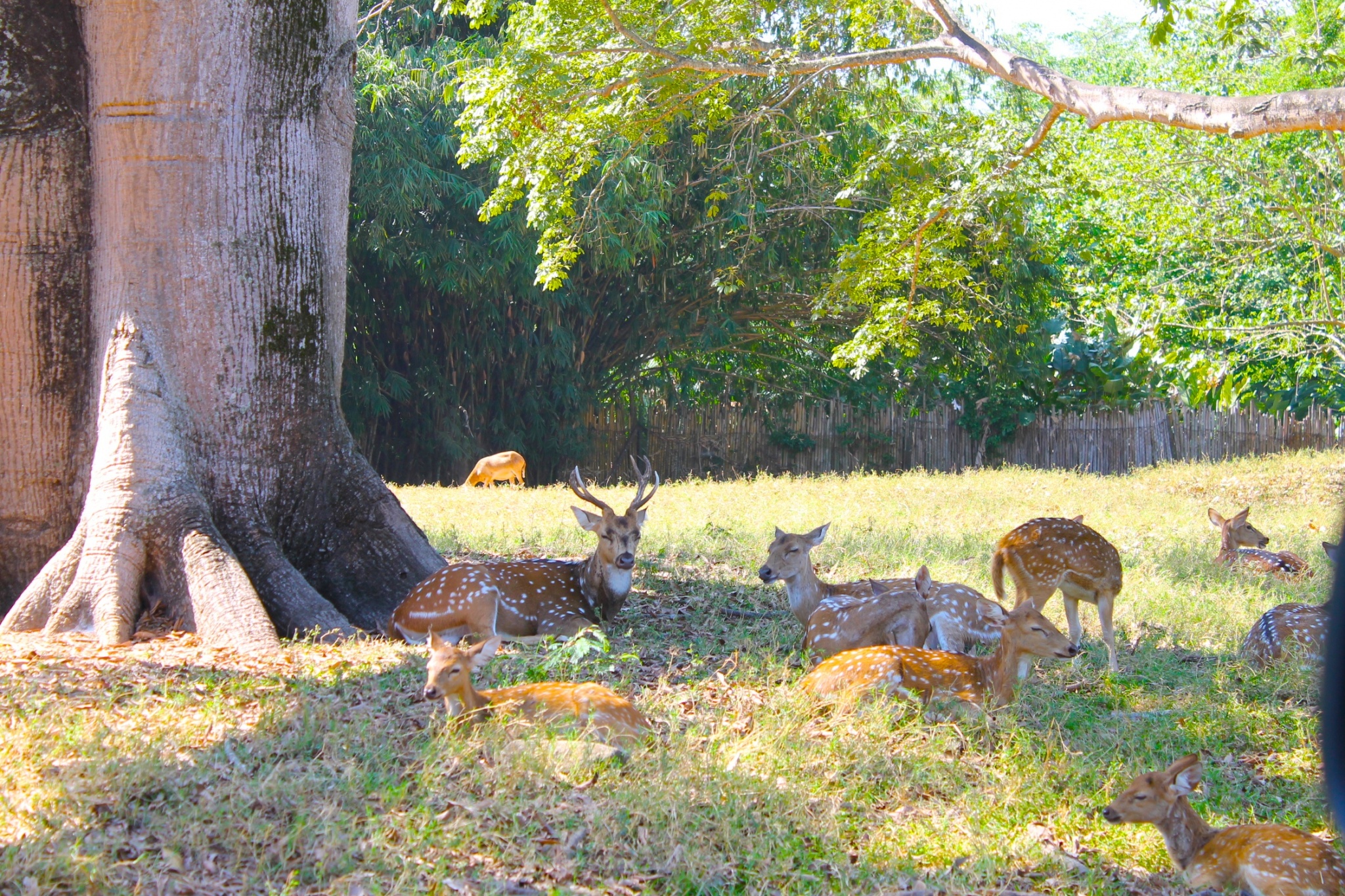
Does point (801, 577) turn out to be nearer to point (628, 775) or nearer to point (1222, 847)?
point (628, 775)

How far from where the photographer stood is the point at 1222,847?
3.93 m

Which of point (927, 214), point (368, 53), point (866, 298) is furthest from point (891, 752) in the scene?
point (368, 53)

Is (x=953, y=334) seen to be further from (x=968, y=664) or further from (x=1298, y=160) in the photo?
(x=968, y=664)

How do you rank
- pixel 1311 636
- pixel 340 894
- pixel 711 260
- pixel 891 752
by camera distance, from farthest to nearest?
pixel 711 260, pixel 1311 636, pixel 891 752, pixel 340 894

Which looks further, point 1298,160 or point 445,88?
point 1298,160

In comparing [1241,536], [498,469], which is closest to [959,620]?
[1241,536]

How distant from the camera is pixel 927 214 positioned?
9547 mm

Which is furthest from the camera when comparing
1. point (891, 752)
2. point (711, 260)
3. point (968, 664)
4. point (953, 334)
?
point (953, 334)

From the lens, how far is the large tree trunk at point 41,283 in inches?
247

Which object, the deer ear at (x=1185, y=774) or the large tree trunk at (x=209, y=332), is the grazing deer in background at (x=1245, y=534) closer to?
the deer ear at (x=1185, y=774)

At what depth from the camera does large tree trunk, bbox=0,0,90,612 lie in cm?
626

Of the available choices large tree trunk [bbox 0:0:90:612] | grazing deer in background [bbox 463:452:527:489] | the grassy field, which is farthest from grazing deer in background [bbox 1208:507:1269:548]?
grazing deer in background [bbox 463:452:527:489]

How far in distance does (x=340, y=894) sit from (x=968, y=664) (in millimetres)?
3105

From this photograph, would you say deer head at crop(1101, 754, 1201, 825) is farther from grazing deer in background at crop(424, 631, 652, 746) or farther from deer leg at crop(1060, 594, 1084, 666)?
deer leg at crop(1060, 594, 1084, 666)
